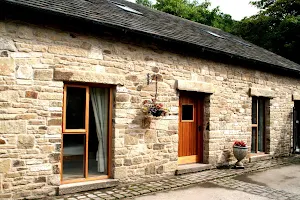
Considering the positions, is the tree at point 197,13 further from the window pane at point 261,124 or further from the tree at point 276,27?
the window pane at point 261,124

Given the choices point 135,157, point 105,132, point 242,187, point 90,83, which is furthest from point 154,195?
point 90,83

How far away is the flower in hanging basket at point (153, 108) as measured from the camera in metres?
6.12

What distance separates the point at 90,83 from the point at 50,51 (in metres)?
0.96

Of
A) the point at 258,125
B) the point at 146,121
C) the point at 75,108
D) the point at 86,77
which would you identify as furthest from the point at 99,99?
the point at 258,125

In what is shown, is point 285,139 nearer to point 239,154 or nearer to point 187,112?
point 239,154

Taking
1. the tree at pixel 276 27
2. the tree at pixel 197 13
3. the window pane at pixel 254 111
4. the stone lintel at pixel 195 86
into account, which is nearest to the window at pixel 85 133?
the stone lintel at pixel 195 86

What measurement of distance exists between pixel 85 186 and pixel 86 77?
2.06 m

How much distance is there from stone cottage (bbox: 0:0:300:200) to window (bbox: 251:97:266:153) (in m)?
1.41

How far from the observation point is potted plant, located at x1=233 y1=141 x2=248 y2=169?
7.84 m

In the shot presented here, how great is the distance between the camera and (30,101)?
4848 millimetres

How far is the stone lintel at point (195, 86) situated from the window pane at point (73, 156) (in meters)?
2.71

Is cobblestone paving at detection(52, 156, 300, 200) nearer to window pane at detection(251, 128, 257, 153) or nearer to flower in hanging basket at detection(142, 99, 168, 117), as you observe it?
flower in hanging basket at detection(142, 99, 168, 117)

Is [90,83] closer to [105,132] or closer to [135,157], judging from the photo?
[105,132]

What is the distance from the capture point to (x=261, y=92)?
9.27 meters
